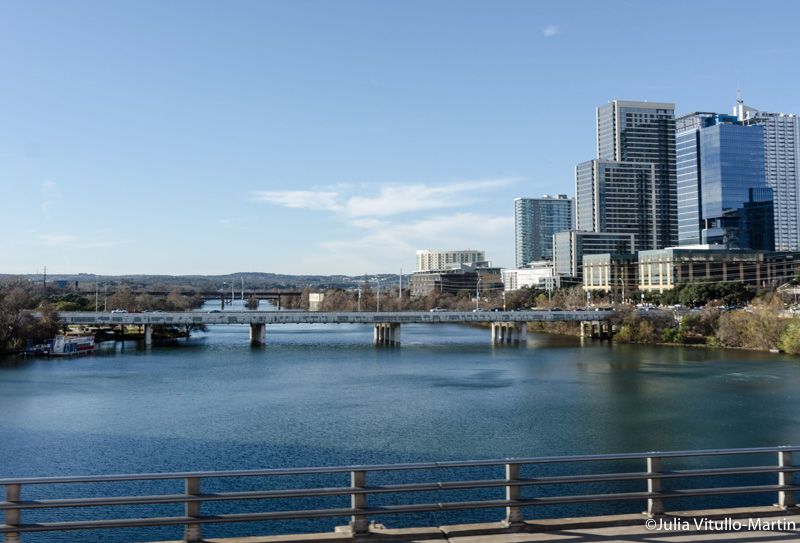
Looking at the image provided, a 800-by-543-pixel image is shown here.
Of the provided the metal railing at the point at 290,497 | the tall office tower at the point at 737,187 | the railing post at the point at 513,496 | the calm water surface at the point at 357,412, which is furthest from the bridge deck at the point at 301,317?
the tall office tower at the point at 737,187

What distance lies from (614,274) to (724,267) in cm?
2391

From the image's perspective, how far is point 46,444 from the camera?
100 feet

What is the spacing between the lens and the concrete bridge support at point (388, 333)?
3847 inches

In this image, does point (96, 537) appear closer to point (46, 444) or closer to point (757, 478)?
point (46, 444)

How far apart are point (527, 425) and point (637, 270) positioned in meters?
125


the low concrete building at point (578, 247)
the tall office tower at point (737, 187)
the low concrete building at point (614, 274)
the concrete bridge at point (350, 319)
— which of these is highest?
the tall office tower at point (737, 187)

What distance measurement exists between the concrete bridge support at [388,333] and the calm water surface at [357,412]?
2508 cm

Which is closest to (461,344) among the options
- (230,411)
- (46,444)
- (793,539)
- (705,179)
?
(230,411)

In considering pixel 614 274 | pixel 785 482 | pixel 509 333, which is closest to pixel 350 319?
pixel 509 333

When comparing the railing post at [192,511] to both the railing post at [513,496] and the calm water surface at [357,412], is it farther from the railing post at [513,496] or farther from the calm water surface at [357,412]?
the calm water surface at [357,412]

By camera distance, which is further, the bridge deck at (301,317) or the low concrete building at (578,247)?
the low concrete building at (578,247)

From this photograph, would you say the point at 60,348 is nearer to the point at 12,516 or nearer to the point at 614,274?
the point at 12,516

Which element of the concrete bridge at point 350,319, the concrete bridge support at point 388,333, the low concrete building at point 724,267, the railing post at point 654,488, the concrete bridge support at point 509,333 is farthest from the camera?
the low concrete building at point 724,267

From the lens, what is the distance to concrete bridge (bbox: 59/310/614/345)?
9200cm
